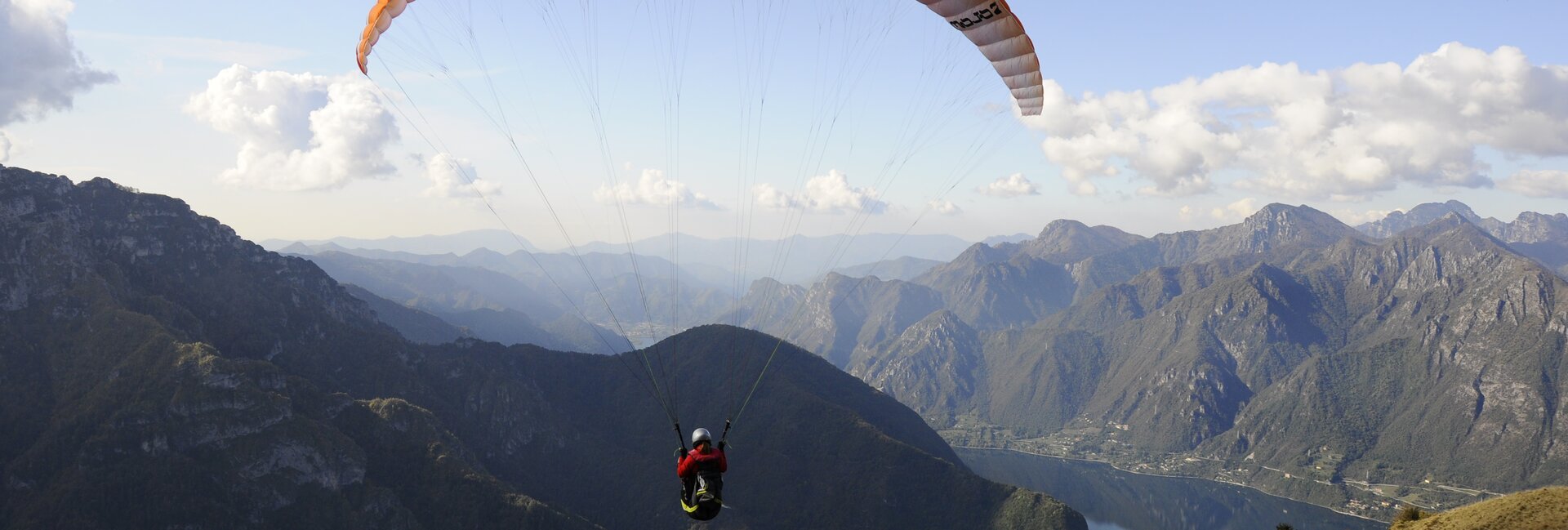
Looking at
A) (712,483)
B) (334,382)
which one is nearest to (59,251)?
(334,382)

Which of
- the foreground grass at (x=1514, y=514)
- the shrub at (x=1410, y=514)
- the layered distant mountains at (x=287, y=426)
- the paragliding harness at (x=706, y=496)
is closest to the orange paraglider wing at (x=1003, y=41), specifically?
the paragliding harness at (x=706, y=496)

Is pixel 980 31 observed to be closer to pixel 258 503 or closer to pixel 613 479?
pixel 258 503

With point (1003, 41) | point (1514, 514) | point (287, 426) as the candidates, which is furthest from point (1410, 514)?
point (287, 426)

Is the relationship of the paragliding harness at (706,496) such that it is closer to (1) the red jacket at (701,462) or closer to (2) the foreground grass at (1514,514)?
(1) the red jacket at (701,462)

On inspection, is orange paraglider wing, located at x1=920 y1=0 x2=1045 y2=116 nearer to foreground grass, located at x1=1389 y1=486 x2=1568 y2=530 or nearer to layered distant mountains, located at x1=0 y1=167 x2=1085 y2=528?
foreground grass, located at x1=1389 y1=486 x2=1568 y2=530

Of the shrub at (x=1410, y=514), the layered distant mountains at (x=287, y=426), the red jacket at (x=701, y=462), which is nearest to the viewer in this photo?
the red jacket at (x=701, y=462)
